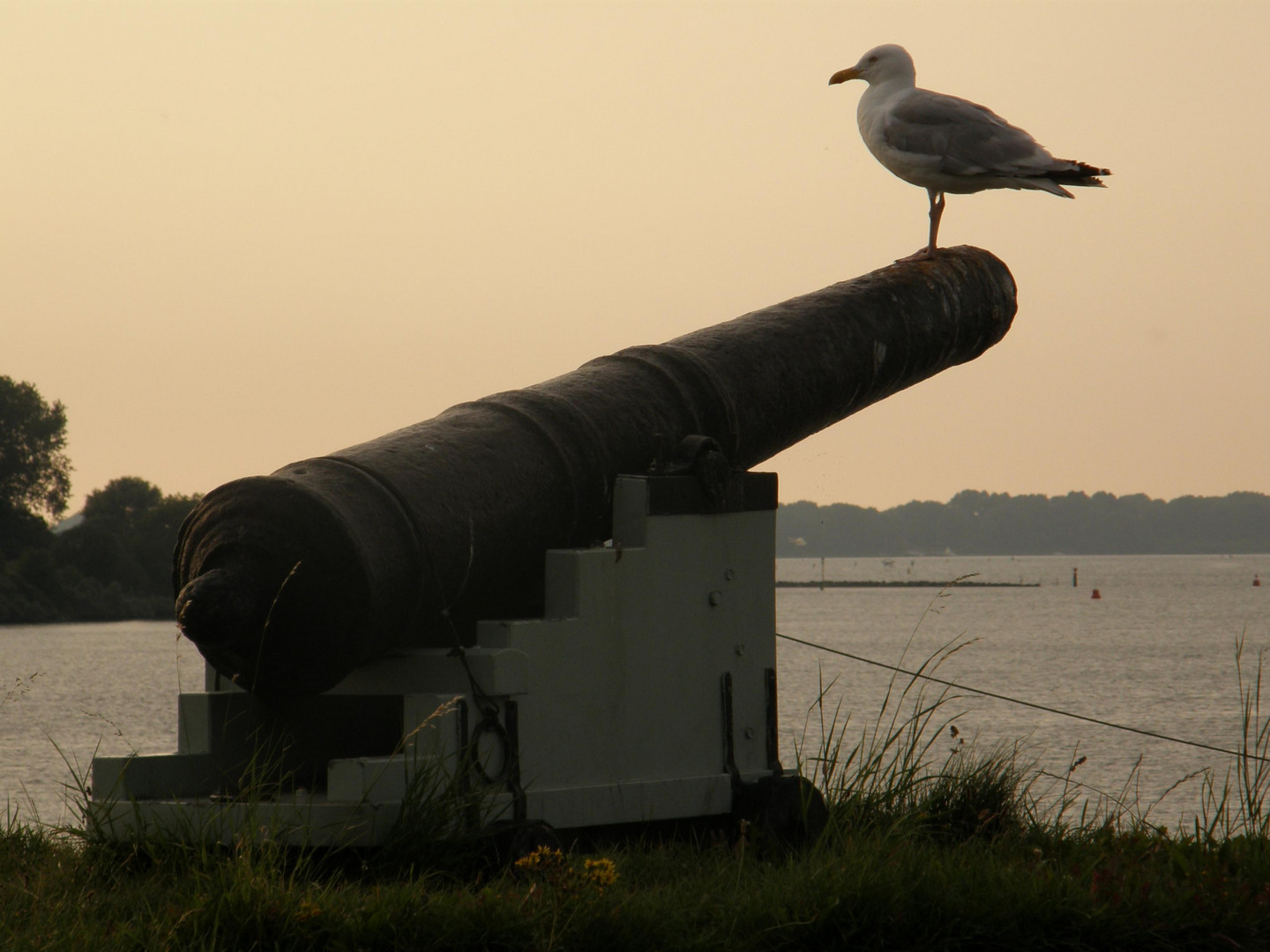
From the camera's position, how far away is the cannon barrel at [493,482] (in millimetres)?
4344

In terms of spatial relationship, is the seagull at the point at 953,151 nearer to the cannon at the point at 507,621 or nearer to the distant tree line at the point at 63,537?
the cannon at the point at 507,621

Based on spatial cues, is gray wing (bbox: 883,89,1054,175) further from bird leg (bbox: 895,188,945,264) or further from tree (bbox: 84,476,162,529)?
tree (bbox: 84,476,162,529)

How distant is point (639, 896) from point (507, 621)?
103 centimetres

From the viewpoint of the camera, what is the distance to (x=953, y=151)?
7133 millimetres

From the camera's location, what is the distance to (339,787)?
4.34 m

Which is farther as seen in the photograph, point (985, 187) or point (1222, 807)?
point (985, 187)

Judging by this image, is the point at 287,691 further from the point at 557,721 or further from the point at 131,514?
the point at 131,514

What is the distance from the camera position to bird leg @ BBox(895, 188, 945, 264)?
6.87 meters

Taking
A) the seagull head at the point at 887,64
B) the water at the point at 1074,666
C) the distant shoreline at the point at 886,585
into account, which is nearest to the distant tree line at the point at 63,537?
the water at the point at 1074,666

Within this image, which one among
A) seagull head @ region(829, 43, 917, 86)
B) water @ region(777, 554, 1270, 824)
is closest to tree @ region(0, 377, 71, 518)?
water @ region(777, 554, 1270, 824)

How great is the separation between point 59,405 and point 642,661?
7870 cm

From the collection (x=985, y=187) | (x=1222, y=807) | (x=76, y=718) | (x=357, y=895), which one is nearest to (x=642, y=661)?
(x=357, y=895)

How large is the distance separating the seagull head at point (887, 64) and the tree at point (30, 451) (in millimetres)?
72904

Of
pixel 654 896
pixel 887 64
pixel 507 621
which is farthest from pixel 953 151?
pixel 654 896
